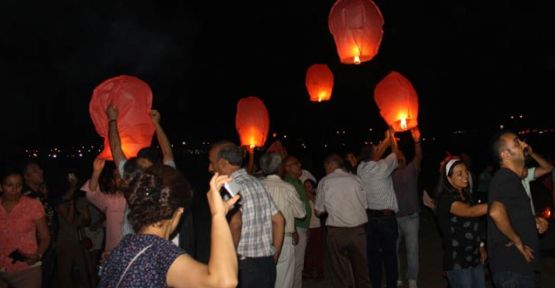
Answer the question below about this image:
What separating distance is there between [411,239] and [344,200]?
1240mm

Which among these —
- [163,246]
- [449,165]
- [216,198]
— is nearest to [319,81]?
[449,165]

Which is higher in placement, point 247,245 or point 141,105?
point 141,105

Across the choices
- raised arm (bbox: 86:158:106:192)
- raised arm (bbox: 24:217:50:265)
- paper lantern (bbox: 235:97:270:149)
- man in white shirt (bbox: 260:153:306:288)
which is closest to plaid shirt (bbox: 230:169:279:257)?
man in white shirt (bbox: 260:153:306:288)

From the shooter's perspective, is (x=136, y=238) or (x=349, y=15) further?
(x=349, y=15)

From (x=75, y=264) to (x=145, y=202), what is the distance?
15.5ft

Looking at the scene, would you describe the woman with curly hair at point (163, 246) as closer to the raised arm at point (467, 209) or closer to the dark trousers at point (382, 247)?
the raised arm at point (467, 209)

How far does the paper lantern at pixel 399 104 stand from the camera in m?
6.39

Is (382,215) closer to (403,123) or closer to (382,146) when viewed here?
(382,146)

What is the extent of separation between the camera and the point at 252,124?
30.2ft

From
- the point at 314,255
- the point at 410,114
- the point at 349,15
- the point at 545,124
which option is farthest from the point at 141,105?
the point at 545,124

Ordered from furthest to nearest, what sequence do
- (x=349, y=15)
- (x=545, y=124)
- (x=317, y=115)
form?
(x=317, y=115) < (x=545, y=124) < (x=349, y=15)

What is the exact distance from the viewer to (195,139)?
167 feet

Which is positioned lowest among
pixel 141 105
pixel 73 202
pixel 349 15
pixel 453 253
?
pixel 453 253

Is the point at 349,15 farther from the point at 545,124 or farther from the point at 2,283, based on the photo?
the point at 545,124
